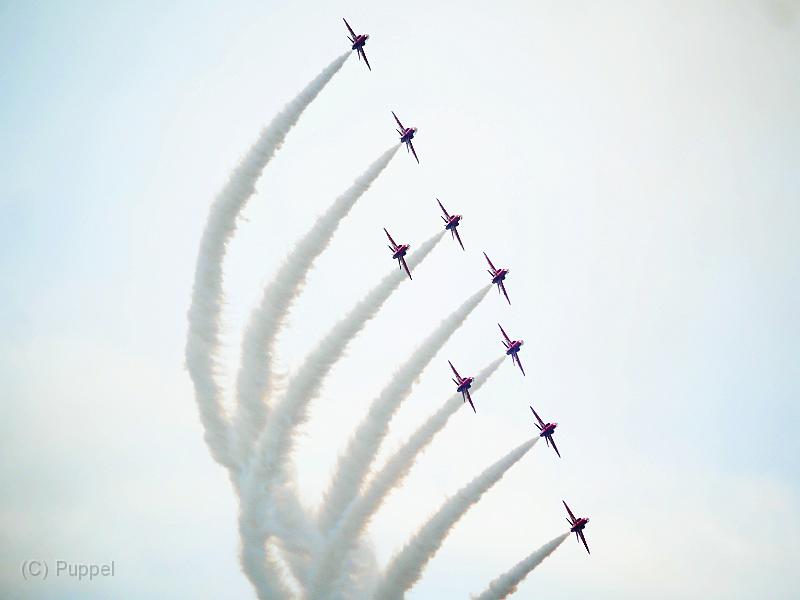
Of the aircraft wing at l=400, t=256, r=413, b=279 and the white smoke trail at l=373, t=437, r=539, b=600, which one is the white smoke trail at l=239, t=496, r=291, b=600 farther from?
the aircraft wing at l=400, t=256, r=413, b=279

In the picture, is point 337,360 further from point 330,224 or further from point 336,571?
point 336,571

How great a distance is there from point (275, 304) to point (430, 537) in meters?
17.0

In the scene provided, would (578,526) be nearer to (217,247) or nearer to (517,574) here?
(517,574)

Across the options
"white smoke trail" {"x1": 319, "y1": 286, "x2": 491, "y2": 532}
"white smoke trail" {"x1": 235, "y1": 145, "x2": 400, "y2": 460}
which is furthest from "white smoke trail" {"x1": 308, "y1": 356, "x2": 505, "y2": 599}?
"white smoke trail" {"x1": 235, "y1": 145, "x2": 400, "y2": 460}

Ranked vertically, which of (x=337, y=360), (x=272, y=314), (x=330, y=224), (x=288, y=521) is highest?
(x=330, y=224)

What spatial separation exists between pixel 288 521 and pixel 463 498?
11111 mm

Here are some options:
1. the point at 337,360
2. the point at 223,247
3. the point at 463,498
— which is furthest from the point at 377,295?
the point at 463,498

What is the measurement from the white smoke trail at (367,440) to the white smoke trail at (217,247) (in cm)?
872

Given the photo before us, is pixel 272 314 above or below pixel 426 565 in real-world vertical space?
above

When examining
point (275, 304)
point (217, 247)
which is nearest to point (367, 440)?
point (275, 304)

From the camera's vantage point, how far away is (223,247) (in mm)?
52594

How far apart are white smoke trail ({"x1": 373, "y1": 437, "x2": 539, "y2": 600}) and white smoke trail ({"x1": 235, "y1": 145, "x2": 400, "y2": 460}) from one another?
12.2m

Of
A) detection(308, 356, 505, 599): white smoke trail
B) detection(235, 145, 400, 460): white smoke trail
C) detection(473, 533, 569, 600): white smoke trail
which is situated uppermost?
detection(235, 145, 400, 460): white smoke trail

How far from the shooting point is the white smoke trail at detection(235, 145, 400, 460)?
52.1m
